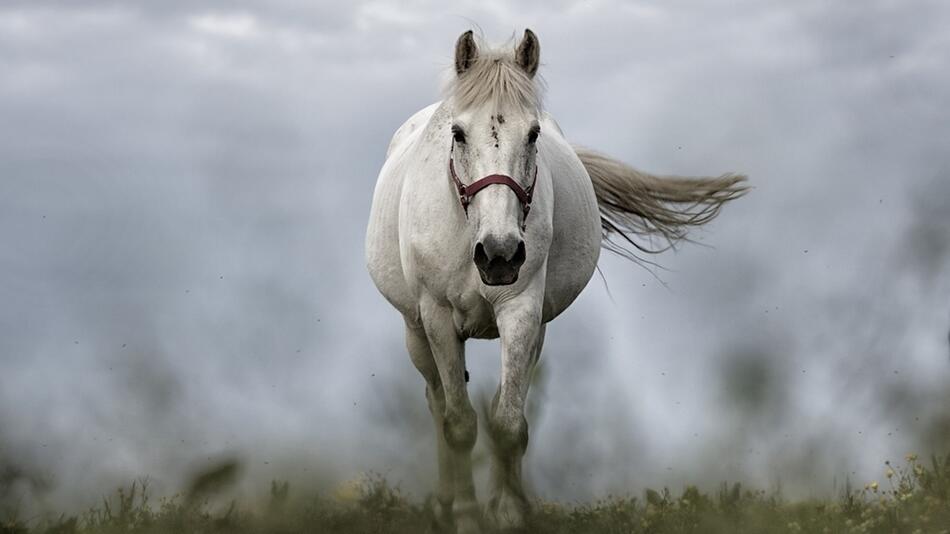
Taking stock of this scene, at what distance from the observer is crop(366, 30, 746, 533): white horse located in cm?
742

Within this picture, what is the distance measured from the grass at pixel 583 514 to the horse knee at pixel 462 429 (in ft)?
1.88

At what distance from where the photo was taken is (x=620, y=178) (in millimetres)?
10578


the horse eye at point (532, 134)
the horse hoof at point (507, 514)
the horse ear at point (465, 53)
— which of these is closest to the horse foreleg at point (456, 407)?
the horse hoof at point (507, 514)

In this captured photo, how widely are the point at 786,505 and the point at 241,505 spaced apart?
11.0ft

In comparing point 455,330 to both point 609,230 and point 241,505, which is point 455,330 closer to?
point 241,505

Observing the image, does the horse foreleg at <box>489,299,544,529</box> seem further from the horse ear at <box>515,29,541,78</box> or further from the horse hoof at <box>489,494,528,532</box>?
the horse ear at <box>515,29,541,78</box>

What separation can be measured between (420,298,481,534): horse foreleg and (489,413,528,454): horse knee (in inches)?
15.5


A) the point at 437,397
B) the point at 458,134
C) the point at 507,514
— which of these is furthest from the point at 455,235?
the point at 437,397

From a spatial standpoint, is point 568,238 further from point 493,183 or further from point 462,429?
point 493,183

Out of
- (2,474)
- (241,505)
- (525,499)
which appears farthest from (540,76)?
(2,474)

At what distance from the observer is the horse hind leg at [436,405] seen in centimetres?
902

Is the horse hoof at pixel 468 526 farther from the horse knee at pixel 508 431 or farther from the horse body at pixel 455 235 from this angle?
the horse body at pixel 455 235

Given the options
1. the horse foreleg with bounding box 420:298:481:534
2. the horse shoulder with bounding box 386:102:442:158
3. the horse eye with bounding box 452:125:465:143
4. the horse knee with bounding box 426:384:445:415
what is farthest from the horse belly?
the horse eye with bounding box 452:125:465:143

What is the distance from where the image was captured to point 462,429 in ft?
27.2
